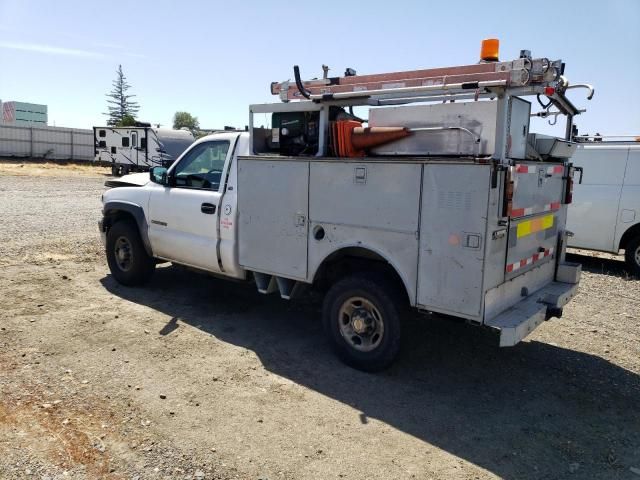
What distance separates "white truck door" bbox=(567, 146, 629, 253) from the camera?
8969 mm

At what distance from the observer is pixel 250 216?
5.38m

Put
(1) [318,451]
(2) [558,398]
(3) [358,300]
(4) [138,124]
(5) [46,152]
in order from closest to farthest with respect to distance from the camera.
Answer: (1) [318,451], (2) [558,398], (3) [358,300], (4) [138,124], (5) [46,152]

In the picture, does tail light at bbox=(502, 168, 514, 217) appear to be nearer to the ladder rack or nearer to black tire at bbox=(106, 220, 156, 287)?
the ladder rack

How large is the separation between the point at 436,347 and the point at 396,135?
224 centimetres

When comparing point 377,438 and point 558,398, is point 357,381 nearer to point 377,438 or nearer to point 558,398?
point 377,438

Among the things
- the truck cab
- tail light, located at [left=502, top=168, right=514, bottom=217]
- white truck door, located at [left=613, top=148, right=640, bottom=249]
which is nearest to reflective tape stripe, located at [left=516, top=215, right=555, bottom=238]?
tail light, located at [left=502, top=168, right=514, bottom=217]

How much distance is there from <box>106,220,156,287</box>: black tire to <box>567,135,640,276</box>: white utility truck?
7.03 meters

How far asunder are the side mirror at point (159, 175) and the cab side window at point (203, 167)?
17 centimetres

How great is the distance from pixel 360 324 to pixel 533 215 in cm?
182

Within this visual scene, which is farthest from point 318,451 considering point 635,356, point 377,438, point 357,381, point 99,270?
point 99,270

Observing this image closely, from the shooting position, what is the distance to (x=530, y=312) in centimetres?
438

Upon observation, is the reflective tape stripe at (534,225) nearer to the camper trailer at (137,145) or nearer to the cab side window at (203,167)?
the cab side window at (203,167)

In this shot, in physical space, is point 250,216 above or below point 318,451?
above

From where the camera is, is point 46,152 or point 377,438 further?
point 46,152
